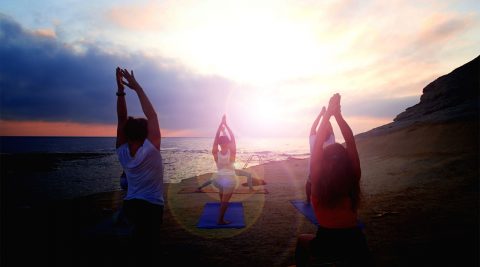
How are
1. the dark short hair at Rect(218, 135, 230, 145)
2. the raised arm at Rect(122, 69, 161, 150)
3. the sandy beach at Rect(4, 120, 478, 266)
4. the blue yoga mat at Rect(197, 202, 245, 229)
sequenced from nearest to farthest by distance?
the raised arm at Rect(122, 69, 161, 150), the sandy beach at Rect(4, 120, 478, 266), the blue yoga mat at Rect(197, 202, 245, 229), the dark short hair at Rect(218, 135, 230, 145)

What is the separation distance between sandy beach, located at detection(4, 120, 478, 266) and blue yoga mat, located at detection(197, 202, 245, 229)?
212 millimetres

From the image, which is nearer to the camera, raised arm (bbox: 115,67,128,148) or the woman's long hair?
the woman's long hair

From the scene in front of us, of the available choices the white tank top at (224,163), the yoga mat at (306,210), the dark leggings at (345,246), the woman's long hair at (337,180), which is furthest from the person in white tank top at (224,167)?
the woman's long hair at (337,180)

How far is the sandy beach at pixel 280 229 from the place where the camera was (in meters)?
4.55

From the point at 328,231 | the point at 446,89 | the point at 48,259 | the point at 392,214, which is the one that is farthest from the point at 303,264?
the point at 446,89

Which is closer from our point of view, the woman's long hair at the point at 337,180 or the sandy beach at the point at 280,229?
the woman's long hair at the point at 337,180

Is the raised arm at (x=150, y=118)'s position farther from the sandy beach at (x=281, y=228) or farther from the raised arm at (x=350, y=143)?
the raised arm at (x=350, y=143)

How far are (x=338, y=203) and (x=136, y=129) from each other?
6.82 feet

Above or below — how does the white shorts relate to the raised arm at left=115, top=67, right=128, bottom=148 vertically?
below

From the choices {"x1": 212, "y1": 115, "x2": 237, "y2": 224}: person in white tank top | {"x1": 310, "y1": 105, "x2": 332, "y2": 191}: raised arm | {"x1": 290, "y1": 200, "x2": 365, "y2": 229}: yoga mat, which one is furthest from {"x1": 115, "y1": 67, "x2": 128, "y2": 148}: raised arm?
{"x1": 290, "y1": 200, "x2": 365, "y2": 229}: yoga mat

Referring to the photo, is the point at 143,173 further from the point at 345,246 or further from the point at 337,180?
the point at 345,246

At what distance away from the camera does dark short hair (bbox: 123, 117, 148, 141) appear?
276 centimetres

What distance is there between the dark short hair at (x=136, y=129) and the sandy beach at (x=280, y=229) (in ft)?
8.40

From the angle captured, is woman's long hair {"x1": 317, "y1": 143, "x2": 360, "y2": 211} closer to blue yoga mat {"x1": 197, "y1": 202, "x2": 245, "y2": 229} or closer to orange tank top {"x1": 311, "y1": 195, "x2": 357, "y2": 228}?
orange tank top {"x1": 311, "y1": 195, "x2": 357, "y2": 228}
